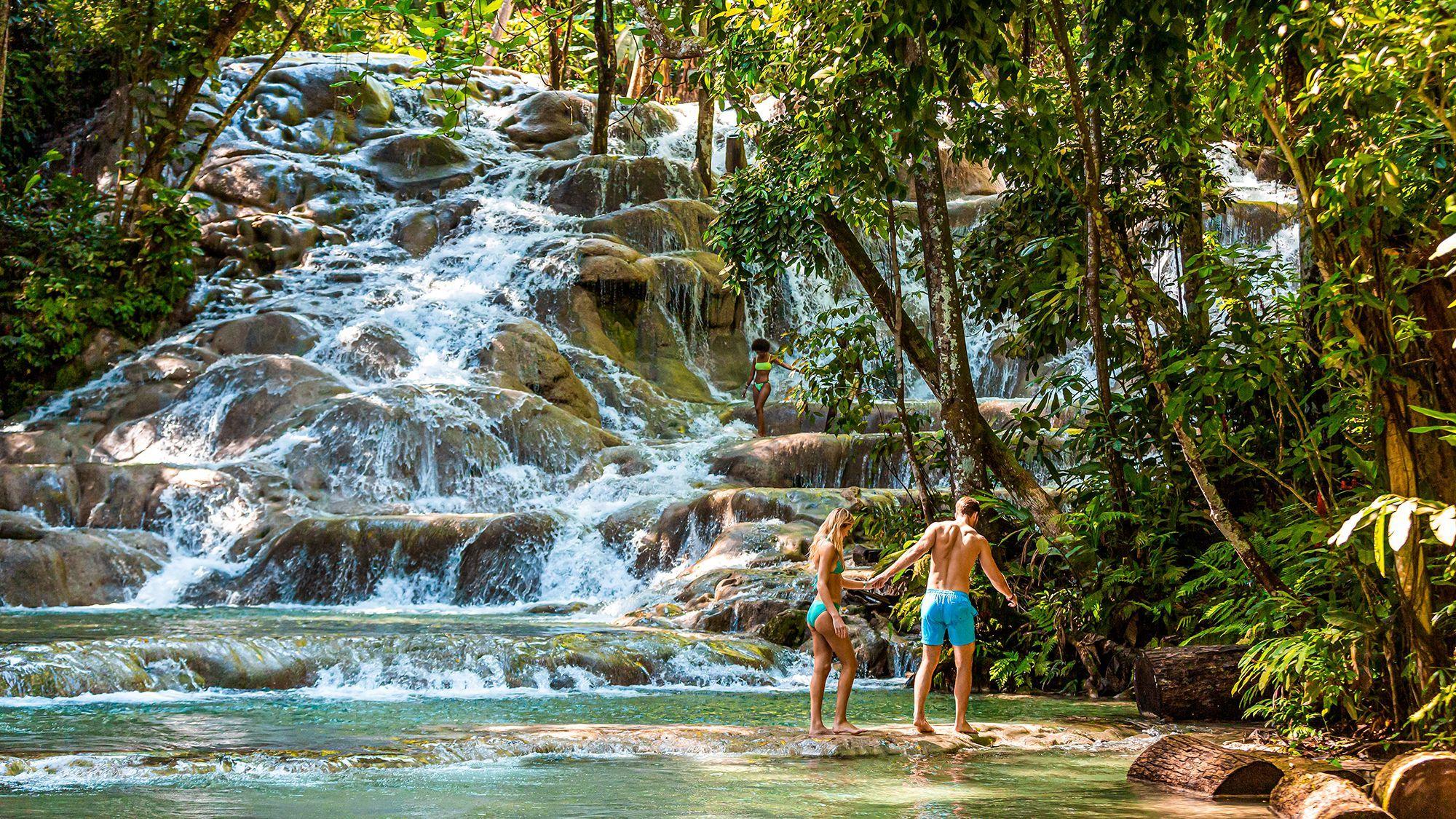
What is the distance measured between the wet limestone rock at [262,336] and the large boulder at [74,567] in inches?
244

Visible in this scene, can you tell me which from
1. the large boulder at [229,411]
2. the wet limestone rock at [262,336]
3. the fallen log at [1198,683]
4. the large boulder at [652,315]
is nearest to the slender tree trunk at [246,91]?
the wet limestone rock at [262,336]

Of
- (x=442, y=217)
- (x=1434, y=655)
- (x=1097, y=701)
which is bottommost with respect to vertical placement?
(x=1097, y=701)

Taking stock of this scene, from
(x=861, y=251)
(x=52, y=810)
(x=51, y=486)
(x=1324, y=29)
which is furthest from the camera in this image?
(x=51, y=486)

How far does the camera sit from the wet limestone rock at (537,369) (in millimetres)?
20953

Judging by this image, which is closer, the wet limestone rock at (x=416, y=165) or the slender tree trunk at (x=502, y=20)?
the slender tree trunk at (x=502, y=20)

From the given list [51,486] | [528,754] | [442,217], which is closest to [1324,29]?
[528,754]

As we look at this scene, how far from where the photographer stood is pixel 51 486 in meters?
15.9

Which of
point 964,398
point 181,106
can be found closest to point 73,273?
point 181,106

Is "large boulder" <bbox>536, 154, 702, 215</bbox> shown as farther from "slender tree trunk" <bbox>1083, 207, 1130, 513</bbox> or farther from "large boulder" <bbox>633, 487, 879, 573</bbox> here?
"slender tree trunk" <bbox>1083, 207, 1130, 513</bbox>

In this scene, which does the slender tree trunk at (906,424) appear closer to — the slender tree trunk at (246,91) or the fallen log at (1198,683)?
the fallen log at (1198,683)

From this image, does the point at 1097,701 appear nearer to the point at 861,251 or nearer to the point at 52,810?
the point at 861,251

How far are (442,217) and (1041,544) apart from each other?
737 inches

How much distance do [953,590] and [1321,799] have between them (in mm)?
2841

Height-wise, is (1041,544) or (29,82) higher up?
(29,82)
